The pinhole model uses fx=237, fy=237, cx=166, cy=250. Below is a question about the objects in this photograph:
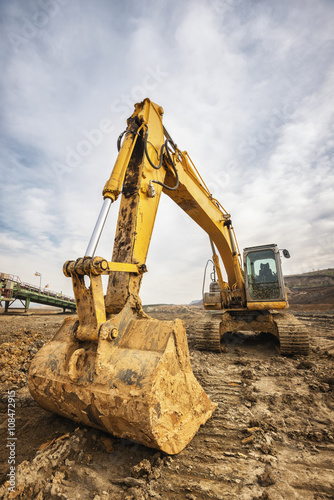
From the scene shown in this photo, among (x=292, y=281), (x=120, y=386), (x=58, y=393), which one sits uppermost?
(x=292, y=281)

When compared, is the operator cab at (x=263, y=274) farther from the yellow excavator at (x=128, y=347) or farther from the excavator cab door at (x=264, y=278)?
the yellow excavator at (x=128, y=347)

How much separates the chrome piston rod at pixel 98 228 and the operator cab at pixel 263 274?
513 centimetres

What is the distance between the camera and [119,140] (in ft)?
10.4

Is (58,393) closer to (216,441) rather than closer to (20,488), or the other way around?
(20,488)

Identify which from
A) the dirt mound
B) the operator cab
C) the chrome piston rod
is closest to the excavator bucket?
the chrome piston rod

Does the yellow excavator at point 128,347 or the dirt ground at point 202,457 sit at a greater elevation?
the yellow excavator at point 128,347

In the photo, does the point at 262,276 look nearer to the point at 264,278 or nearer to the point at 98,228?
the point at 264,278

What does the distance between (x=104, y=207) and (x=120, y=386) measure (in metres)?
1.61

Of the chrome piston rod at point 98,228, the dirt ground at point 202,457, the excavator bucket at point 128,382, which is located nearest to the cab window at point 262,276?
the dirt ground at point 202,457

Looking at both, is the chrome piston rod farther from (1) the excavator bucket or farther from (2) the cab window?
(2) the cab window

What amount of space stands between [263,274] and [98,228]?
5.67 metres

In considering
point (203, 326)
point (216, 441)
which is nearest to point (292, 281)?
point (203, 326)

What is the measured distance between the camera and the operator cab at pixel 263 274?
6387 mm

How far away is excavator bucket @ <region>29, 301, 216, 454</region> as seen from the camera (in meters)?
1.74
